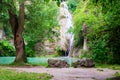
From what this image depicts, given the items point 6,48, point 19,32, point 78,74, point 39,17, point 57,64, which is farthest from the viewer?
point 6,48

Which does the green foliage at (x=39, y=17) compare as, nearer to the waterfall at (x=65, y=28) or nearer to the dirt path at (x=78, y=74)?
the dirt path at (x=78, y=74)

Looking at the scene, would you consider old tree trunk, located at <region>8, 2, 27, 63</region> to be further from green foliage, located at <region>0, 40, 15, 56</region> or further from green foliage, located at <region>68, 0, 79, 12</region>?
green foliage, located at <region>68, 0, 79, 12</region>

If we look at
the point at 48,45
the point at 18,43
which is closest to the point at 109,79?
the point at 18,43

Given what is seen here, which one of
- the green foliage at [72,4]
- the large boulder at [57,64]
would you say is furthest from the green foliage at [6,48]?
the large boulder at [57,64]

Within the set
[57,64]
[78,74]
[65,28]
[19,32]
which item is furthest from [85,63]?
[65,28]

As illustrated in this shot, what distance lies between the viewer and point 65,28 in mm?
47844

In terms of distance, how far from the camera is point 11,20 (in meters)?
23.2

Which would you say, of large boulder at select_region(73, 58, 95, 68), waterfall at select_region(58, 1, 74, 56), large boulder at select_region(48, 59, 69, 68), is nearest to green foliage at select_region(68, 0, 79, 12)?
waterfall at select_region(58, 1, 74, 56)

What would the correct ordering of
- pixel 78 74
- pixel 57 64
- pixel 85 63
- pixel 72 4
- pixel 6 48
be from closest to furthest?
pixel 78 74
pixel 57 64
pixel 85 63
pixel 6 48
pixel 72 4

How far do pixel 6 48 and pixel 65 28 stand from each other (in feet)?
32.8

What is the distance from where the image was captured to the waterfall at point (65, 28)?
44.3m

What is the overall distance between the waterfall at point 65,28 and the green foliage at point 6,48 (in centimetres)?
842

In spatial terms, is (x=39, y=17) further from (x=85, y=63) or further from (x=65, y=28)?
(x=65, y=28)

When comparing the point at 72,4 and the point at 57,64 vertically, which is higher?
the point at 72,4
